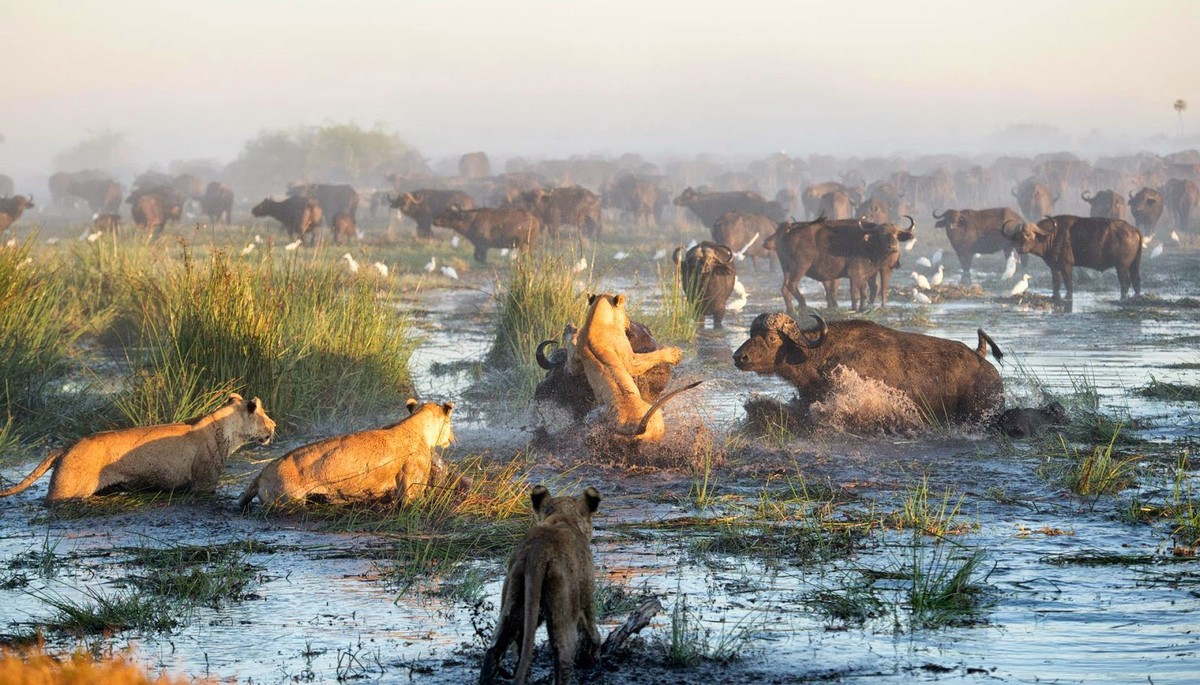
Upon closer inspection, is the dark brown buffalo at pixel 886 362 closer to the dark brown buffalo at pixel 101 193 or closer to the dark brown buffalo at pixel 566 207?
the dark brown buffalo at pixel 566 207

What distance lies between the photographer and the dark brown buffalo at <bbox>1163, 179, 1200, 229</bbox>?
143 ft

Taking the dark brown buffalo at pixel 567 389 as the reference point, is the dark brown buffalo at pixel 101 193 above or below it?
below

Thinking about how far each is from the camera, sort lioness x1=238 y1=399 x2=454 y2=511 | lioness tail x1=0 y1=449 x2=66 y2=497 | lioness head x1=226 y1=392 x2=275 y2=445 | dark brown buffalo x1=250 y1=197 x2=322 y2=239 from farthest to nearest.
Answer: dark brown buffalo x1=250 y1=197 x2=322 y2=239 < lioness head x1=226 y1=392 x2=275 y2=445 < lioness tail x1=0 y1=449 x2=66 y2=497 < lioness x1=238 y1=399 x2=454 y2=511

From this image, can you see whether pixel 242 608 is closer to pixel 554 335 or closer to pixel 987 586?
pixel 987 586

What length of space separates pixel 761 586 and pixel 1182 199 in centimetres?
4125

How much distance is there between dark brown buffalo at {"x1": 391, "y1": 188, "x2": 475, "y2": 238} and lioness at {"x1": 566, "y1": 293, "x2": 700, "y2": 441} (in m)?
27.5

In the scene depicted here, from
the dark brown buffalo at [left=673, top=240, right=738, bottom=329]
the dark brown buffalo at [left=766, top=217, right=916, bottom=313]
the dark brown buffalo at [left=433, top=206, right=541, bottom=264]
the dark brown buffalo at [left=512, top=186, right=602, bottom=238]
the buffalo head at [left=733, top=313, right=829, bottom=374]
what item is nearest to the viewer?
the buffalo head at [left=733, top=313, right=829, bottom=374]

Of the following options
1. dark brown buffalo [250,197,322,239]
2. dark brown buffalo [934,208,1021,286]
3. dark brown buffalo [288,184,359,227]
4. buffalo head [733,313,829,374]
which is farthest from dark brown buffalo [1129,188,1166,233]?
buffalo head [733,313,829,374]

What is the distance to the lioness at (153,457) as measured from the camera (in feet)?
26.6

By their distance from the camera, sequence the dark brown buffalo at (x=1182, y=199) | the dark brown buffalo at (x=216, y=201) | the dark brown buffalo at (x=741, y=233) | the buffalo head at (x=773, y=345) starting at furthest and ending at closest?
the dark brown buffalo at (x=216, y=201), the dark brown buffalo at (x=1182, y=199), the dark brown buffalo at (x=741, y=233), the buffalo head at (x=773, y=345)

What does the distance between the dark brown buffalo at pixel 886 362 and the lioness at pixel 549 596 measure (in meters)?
6.48

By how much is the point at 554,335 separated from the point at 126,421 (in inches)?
195

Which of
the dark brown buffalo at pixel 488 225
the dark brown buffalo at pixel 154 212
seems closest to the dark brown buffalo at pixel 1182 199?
the dark brown buffalo at pixel 488 225

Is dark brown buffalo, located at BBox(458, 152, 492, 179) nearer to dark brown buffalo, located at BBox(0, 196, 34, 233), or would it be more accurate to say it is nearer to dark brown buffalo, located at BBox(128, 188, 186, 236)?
dark brown buffalo, located at BBox(128, 188, 186, 236)
